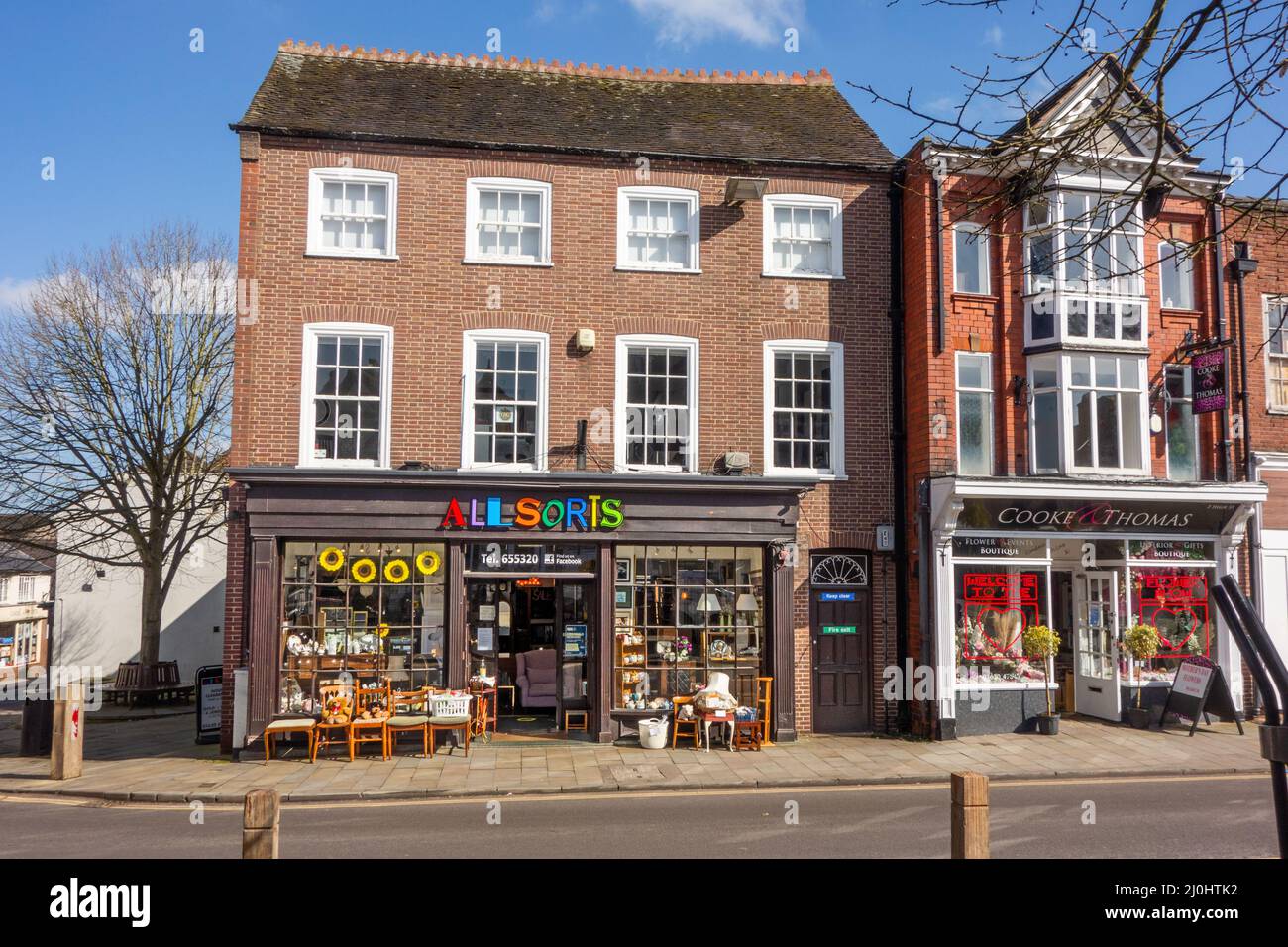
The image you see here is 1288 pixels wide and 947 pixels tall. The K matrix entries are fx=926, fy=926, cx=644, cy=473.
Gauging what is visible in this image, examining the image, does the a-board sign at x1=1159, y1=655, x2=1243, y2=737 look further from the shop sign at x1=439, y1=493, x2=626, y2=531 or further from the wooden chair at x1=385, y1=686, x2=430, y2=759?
the wooden chair at x1=385, y1=686, x2=430, y2=759

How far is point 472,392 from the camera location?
1488cm

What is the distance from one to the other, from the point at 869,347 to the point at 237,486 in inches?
416

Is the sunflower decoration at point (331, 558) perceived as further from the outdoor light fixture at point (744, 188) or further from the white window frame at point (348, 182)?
the outdoor light fixture at point (744, 188)

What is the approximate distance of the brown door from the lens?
15320mm

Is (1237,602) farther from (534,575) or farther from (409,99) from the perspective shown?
(409,99)

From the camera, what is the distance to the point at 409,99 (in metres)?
16.2

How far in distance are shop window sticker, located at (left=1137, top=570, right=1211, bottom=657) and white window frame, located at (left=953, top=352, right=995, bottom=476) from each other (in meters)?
3.48

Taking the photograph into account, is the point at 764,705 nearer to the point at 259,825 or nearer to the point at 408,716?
the point at 408,716

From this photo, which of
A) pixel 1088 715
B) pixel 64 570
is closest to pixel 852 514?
pixel 1088 715

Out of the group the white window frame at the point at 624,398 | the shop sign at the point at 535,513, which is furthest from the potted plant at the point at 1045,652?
the shop sign at the point at 535,513

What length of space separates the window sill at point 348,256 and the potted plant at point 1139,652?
43.8ft

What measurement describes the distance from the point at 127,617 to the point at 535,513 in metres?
21.1

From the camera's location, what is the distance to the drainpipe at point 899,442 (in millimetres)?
15438

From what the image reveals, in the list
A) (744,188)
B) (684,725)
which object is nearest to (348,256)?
(744,188)
